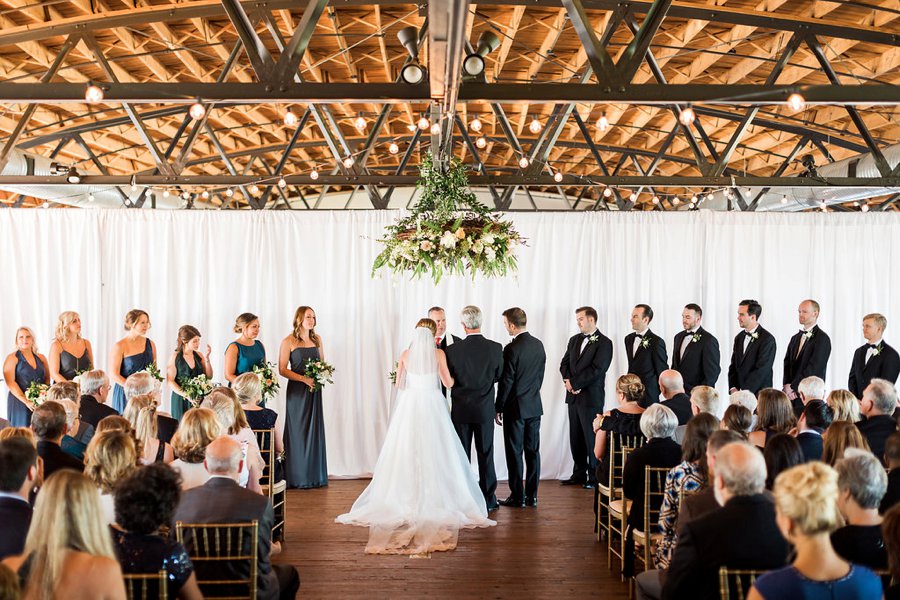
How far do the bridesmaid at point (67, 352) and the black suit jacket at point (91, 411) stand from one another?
2.32 meters

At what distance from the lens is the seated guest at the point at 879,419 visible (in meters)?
5.12

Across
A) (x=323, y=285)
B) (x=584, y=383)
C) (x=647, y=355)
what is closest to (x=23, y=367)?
(x=323, y=285)

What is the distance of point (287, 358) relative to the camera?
8.24 m

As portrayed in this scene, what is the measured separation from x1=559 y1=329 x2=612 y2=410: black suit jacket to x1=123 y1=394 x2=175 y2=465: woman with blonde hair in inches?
182

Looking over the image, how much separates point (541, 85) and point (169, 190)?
1220 cm

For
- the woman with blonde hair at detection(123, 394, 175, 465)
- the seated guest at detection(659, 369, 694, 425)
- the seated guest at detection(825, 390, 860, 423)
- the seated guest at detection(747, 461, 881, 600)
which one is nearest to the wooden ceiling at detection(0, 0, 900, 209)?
the seated guest at detection(659, 369, 694, 425)

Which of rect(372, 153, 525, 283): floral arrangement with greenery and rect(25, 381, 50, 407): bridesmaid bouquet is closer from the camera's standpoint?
rect(372, 153, 525, 283): floral arrangement with greenery

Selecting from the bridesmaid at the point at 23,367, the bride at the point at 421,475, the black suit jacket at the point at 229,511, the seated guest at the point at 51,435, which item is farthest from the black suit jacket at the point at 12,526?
the bridesmaid at the point at 23,367

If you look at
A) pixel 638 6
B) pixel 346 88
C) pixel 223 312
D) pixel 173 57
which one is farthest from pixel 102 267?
pixel 638 6

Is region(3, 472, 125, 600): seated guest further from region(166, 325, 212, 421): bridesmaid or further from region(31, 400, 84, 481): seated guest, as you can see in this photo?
region(166, 325, 212, 421): bridesmaid

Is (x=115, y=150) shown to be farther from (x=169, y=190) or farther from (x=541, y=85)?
(x=541, y=85)

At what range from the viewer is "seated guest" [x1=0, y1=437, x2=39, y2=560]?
121 inches

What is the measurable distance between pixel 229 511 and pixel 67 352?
5304 millimetres

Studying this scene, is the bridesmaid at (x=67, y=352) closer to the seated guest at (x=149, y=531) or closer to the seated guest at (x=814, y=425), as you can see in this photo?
the seated guest at (x=149, y=531)
